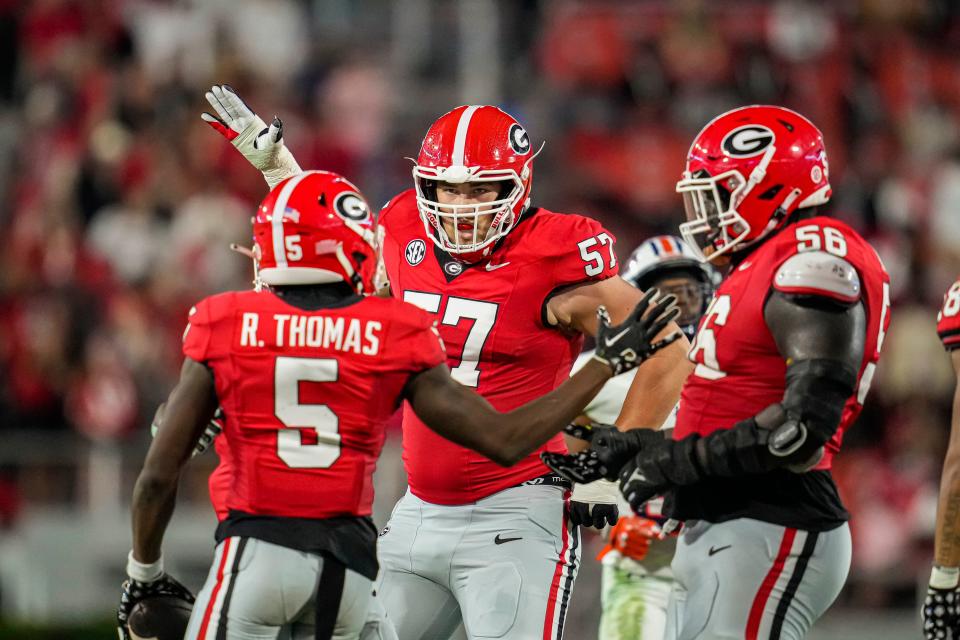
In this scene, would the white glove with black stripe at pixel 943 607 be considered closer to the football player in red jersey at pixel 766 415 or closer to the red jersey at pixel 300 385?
the football player in red jersey at pixel 766 415

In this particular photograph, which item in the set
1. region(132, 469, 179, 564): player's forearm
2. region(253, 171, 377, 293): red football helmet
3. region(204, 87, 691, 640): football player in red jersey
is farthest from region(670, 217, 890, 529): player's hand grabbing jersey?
region(132, 469, 179, 564): player's forearm

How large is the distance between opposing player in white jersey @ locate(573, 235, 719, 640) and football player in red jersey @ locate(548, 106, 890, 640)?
1492 mm

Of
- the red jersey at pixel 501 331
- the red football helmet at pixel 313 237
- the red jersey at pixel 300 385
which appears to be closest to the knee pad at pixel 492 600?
the red jersey at pixel 501 331

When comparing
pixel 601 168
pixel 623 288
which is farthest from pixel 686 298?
pixel 601 168

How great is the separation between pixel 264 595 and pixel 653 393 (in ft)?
5.54

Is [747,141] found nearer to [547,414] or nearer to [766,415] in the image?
[766,415]

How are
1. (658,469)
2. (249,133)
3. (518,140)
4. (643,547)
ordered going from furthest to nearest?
(643,547), (249,133), (518,140), (658,469)

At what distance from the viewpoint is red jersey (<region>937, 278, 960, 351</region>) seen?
475 cm

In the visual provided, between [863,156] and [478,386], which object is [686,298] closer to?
[478,386]

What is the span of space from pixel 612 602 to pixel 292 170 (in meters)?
2.14

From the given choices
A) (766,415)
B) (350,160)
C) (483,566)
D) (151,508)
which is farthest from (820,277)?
(350,160)

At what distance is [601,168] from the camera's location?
37.9 ft

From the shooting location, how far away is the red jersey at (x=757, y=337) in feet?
13.7

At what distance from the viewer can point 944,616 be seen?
4660 millimetres
